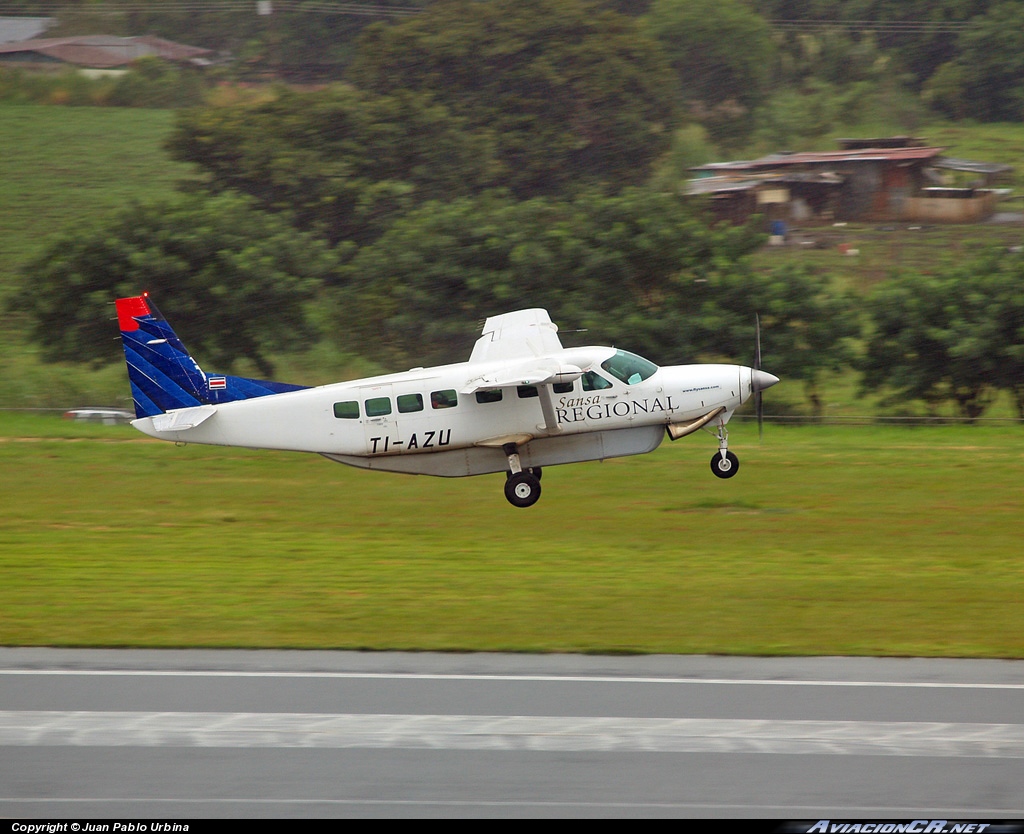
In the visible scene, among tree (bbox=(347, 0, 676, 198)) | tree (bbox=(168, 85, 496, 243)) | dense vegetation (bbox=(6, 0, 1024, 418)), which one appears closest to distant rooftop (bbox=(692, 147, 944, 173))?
dense vegetation (bbox=(6, 0, 1024, 418))

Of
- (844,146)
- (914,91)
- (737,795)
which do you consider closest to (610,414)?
(737,795)

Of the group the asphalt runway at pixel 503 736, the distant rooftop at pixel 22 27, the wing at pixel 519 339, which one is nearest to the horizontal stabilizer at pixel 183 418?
the wing at pixel 519 339

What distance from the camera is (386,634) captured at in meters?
14.4

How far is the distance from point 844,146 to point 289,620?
162 feet

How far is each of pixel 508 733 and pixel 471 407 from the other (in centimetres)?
1129

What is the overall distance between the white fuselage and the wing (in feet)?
1.36

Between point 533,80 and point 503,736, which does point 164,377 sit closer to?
point 503,736

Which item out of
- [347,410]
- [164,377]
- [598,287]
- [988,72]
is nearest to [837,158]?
[988,72]

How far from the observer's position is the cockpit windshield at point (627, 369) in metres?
22.0

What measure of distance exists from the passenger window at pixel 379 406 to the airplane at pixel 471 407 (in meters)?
0.02

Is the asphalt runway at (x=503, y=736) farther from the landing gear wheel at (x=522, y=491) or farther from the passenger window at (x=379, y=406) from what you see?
the landing gear wheel at (x=522, y=491)

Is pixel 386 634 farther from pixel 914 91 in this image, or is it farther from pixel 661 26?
pixel 914 91

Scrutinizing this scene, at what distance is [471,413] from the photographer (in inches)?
867

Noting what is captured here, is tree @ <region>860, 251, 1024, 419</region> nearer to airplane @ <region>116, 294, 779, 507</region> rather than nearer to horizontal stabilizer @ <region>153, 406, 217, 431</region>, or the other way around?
airplane @ <region>116, 294, 779, 507</region>
